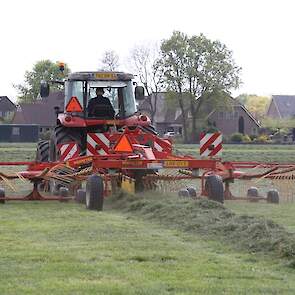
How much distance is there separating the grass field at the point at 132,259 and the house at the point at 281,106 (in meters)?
109

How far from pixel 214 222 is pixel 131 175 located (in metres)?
4.95

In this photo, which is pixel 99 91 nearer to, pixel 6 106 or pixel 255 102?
pixel 6 106

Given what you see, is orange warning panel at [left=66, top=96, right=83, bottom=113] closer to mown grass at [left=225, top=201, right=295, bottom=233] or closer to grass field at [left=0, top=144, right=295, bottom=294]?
mown grass at [left=225, top=201, right=295, bottom=233]

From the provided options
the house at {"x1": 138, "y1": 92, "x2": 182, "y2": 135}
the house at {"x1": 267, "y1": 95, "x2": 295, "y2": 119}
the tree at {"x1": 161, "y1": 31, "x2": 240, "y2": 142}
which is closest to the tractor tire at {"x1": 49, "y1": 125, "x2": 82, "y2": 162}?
the tree at {"x1": 161, "y1": 31, "x2": 240, "y2": 142}

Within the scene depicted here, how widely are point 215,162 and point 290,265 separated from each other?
668cm

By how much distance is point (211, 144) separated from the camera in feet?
49.8

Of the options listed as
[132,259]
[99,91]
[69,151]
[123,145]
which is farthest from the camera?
[99,91]

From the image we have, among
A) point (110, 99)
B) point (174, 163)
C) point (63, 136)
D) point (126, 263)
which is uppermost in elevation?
point (110, 99)

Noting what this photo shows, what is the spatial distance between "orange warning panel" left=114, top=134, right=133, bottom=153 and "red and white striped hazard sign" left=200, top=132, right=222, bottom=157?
144 cm

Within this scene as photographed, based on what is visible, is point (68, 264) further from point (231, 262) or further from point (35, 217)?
point (35, 217)

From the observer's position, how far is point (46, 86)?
17672 mm

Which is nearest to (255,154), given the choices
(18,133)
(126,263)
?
(126,263)

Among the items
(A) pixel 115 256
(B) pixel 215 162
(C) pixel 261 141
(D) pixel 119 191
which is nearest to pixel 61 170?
(D) pixel 119 191

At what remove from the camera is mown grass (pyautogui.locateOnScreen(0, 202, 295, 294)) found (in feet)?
20.9
